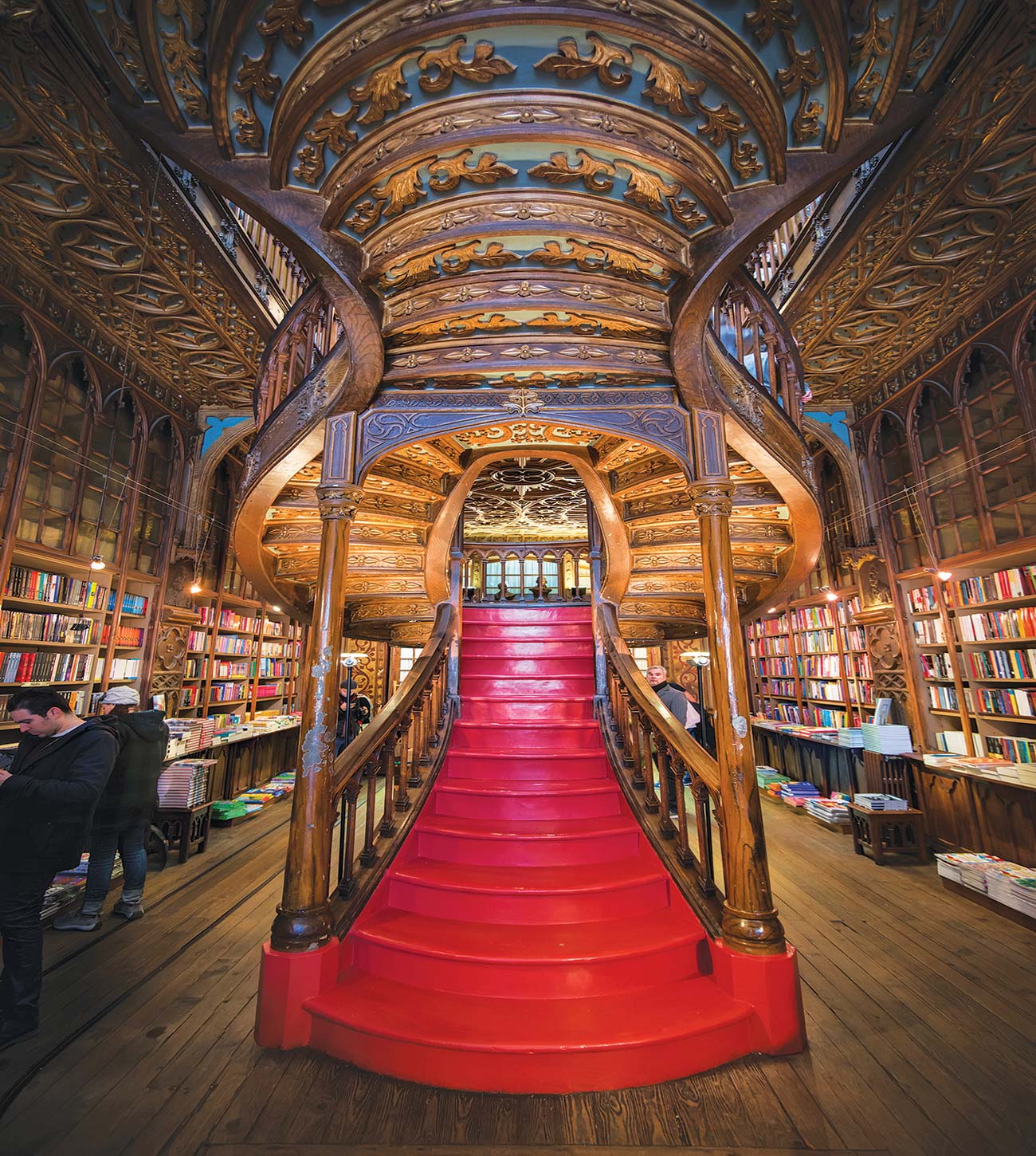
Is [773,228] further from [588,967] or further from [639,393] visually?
[588,967]

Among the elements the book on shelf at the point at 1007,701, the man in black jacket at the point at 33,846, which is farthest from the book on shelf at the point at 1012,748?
the man in black jacket at the point at 33,846

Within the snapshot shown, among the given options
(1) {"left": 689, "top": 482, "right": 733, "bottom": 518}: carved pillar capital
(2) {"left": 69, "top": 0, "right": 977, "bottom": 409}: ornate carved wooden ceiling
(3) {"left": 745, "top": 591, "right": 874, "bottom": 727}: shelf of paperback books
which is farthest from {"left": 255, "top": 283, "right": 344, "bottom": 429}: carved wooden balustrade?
(3) {"left": 745, "top": 591, "right": 874, "bottom": 727}: shelf of paperback books

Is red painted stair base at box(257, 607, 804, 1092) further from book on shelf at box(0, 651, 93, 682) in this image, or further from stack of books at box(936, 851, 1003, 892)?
book on shelf at box(0, 651, 93, 682)

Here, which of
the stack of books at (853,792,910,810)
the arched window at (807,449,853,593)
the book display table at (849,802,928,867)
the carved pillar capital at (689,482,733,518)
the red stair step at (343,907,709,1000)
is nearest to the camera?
the red stair step at (343,907,709,1000)

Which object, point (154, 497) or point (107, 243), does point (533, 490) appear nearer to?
point (154, 497)

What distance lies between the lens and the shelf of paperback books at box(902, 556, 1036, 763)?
13.0 ft

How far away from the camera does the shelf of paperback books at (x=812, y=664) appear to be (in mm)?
5895

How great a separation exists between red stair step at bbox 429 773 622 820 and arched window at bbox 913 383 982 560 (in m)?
3.92

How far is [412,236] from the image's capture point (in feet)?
7.77

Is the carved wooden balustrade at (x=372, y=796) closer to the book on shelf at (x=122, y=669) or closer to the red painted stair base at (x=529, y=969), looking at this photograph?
the red painted stair base at (x=529, y=969)

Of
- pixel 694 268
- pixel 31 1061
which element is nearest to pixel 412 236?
pixel 694 268

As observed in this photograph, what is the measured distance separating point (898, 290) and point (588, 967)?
17.3ft

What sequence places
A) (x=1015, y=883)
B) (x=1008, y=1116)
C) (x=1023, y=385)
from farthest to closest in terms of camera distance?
1. (x=1023, y=385)
2. (x=1015, y=883)
3. (x=1008, y=1116)

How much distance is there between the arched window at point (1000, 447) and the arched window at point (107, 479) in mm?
7755
